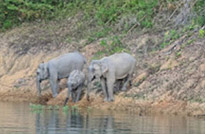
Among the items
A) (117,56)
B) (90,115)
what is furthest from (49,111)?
(117,56)

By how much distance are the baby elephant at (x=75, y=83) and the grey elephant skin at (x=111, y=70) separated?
530mm

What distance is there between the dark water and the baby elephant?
7.89 feet

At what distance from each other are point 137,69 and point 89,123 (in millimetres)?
7099

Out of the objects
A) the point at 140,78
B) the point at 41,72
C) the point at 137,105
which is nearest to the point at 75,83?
the point at 41,72

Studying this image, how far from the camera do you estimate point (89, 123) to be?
19688 millimetres

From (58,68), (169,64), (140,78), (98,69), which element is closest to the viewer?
(98,69)

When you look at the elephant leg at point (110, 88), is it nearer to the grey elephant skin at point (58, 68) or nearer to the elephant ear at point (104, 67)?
the elephant ear at point (104, 67)

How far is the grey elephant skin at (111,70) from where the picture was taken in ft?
81.8

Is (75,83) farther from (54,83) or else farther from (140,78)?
Result: (140,78)

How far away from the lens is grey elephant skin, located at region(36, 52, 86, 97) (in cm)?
2722

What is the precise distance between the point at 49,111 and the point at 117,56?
11.9ft

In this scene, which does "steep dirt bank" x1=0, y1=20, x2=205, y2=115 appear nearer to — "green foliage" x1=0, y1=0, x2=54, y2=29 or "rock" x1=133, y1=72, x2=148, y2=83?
"rock" x1=133, y1=72, x2=148, y2=83

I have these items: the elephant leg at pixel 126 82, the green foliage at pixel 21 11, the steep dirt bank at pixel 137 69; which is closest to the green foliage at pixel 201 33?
the steep dirt bank at pixel 137 69

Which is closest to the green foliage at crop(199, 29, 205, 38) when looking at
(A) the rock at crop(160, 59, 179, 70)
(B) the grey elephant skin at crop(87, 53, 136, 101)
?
(A) the rock at crop(160, 59, 179, 70)
